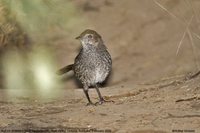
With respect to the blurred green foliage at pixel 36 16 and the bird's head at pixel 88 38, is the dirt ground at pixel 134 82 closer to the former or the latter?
the blurred green foliage at pixel 36 16

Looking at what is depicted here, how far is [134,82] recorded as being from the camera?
815cm

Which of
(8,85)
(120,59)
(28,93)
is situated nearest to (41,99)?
(28,93)

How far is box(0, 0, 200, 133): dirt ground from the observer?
4941mm

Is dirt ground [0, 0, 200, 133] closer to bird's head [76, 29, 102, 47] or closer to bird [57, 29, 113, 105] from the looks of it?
bird [57, 29, 113, 105]

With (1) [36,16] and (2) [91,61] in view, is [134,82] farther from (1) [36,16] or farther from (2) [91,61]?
(1) [36,16]

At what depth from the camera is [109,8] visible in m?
9.02

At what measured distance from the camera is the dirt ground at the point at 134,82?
16.2ft

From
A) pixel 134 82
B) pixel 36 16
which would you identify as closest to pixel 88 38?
pixel 36 16

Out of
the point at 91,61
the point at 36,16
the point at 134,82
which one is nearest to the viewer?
the point at 36,16

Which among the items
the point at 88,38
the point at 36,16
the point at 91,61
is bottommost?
the point at 91,61

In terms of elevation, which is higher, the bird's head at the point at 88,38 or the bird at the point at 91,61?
the bird's head at the point at 88,38

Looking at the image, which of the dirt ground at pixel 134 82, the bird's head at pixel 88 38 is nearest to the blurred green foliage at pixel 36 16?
the dirt ground at pixel 134 82

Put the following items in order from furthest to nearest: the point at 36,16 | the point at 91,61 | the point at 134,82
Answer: the point at 134,82
the point at 91,61
the point at 36,16

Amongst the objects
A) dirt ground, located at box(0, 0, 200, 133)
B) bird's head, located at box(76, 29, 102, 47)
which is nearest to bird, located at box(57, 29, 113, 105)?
bird's head, located at box(76, 29, 102, 47)
